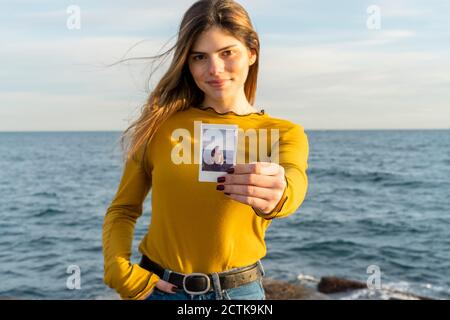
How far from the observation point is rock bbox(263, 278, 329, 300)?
34.8ft

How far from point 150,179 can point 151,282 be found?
1.97 ft

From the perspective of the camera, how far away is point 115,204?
115 inches

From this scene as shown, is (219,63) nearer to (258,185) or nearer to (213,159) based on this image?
(213,159)

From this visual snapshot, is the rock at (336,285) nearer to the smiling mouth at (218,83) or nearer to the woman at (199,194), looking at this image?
the woman at (199,194)

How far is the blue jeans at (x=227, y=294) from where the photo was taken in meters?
2.63

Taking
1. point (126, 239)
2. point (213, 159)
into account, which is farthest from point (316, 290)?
point (213, 159)

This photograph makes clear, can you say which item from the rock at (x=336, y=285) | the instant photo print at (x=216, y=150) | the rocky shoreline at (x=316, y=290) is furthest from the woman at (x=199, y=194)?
the rock at (x=336, y=285)

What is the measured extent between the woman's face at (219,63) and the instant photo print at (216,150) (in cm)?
27

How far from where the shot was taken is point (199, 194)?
2.64 m

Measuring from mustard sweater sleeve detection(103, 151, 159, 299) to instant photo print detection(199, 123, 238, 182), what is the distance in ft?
1.59

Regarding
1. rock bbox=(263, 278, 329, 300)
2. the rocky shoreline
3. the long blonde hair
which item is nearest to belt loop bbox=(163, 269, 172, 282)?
the long blonde hair

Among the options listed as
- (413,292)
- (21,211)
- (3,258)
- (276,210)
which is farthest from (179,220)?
(21,211)

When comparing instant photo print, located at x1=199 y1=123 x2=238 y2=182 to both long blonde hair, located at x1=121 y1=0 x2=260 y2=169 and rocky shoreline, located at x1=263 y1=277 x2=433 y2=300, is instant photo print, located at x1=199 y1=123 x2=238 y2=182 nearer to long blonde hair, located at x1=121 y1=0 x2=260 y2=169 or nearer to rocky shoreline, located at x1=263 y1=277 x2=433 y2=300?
long blonde hair, located at x1=121 y1=0 x2=260 y2=169

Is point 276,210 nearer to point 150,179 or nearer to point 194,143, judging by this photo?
point 194,143
